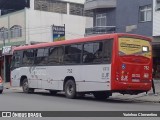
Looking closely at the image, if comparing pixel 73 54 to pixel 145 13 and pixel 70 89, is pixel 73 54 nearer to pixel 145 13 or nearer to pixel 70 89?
pixel 70 89

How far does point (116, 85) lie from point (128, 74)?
86cm

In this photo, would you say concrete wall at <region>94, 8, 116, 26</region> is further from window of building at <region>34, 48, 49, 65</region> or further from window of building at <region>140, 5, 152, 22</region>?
window of building at <region>34, 48, 49, 65</region>

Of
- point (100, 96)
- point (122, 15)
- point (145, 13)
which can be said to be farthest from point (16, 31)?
point (100, 96)

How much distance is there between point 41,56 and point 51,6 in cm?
2421

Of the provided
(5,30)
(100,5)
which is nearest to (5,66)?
(5,30)

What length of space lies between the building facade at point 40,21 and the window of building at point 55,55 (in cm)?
2124

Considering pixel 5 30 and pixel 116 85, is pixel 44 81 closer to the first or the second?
pixel 116 85

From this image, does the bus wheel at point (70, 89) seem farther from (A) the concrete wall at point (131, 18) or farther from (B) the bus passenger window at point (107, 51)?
(A) the concrete wall at point (131, 18)

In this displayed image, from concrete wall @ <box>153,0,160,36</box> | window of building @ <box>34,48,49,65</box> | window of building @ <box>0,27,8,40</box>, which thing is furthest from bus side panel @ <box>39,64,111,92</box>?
window of building @ <box>0,27,8,40</box>

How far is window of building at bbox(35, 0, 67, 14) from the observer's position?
46781mm

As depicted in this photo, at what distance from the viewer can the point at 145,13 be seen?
104 ft

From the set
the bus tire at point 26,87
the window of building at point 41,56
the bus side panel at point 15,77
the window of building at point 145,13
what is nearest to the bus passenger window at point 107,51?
the window of building at point 41,56

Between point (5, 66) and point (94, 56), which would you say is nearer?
point (94, 56)

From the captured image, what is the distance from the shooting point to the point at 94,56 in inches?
779
